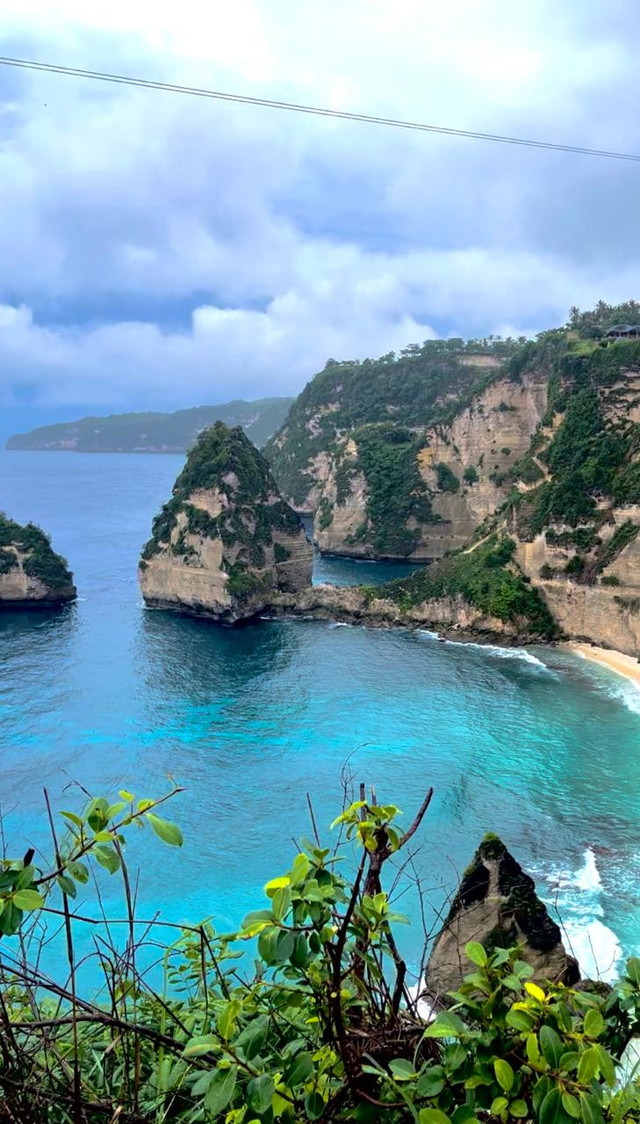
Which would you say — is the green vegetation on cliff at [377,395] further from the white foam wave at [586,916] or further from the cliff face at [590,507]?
the white foam wave at [586,916]

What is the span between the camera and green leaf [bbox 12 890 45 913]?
2531 millimetres

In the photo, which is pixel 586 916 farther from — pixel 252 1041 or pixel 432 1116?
pixel 252 1041

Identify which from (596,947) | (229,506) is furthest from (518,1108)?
(229,506)

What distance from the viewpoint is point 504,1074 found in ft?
8.46

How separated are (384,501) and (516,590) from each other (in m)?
27.9

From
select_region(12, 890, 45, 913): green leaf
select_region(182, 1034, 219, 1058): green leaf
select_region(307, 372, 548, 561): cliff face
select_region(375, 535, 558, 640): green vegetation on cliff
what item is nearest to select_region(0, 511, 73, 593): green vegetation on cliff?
select_region(375, 535, 558, 640): green vegetation on cliff

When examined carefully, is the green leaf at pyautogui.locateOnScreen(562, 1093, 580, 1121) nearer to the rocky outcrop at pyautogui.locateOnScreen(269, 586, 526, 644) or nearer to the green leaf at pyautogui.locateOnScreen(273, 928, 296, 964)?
the green leaf at pyautogui.locateOnScreen(273, 928, 296, 964)

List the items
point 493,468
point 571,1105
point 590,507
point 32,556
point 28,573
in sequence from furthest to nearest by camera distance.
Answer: point 493,468 → point 32,556 → point 28,573 → point 590,507 → point 571,1105

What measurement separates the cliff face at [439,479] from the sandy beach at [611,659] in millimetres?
22275

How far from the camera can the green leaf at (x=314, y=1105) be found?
2717 millimetres

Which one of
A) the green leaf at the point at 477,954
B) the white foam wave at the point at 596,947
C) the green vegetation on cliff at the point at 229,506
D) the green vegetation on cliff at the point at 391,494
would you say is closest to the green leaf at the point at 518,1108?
the green leaf at the point at 477,954

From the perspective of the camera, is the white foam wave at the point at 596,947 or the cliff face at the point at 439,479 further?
the cliff face at the point at 439,479

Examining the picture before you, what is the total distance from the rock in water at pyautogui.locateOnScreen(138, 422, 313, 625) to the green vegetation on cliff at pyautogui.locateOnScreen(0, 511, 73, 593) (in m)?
5.39

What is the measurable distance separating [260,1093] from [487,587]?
133 ft
